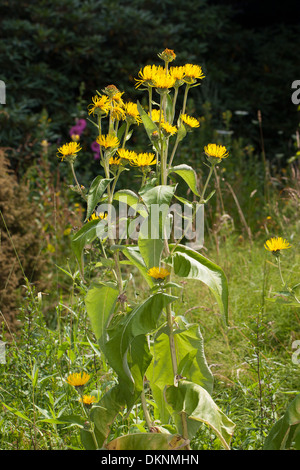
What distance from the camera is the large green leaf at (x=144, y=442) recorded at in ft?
4.73

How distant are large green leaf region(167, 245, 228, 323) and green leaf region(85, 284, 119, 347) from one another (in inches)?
8.3

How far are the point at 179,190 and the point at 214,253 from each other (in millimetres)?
893

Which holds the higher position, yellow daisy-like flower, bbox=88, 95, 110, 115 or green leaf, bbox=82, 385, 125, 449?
yellow daisy-like flower, bbox=88, 95, 110, 115

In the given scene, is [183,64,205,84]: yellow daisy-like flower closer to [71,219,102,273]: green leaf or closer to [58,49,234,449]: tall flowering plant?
[58,49,234,449]: tall flowering plant

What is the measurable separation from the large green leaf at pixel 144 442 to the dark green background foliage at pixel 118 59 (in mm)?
3944

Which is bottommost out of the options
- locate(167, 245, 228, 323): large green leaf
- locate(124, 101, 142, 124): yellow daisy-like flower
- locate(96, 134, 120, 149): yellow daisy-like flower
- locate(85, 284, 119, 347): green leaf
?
locate(85, 284, 119, 347): green leaf

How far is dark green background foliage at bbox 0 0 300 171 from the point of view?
19.4ft

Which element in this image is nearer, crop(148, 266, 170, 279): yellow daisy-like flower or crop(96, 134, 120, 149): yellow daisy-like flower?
crop(148, 266, 170, 279): yellow daisy-like flower

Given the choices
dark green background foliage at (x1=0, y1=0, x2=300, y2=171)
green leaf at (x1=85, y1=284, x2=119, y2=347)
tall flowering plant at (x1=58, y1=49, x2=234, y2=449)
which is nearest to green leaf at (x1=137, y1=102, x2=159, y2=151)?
tall flowering plant at (x1=58, y1=49, x2=234, y2=449)

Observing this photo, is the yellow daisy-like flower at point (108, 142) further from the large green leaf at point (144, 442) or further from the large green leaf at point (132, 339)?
the large green leaf at point (144, 442)

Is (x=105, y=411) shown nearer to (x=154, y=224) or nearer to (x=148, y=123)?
(x=154, y=224)

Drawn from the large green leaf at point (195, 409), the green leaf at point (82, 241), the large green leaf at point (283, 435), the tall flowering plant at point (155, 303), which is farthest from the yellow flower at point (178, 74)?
the large green leaf at point (283, 435)

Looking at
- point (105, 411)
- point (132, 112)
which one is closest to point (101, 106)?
point (132, 112)

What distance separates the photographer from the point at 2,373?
236cm
